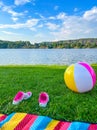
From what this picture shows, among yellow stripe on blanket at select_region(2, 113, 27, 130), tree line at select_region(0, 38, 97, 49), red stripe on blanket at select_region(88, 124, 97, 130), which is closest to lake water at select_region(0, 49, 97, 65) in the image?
yellow stripe on blanket at select_region(2, 113, 27, 130)

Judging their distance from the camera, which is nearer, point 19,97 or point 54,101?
point 54,101

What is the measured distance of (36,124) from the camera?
3555mm

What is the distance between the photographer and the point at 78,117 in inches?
147

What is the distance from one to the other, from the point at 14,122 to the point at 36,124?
15.3 inches

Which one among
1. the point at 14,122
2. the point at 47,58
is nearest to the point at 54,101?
the point at 14,122

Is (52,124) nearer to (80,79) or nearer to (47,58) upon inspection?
(80,79)

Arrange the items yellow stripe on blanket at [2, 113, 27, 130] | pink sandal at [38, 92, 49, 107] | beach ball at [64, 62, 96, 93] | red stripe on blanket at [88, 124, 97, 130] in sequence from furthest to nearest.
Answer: beach ball at [64, 62, 96, 93], pink sandal at [38, 92, 49, 107], yellow stripe on blanket at [2, 113, 27, 130], red stripe on blanket at [88, 124, 97, 130]

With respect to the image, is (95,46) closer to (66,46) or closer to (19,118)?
(66,46)

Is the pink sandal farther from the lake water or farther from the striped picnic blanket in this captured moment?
the lake water

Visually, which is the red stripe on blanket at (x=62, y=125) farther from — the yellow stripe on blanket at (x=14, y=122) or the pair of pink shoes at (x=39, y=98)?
the pair of pink shoes at (x=39, y=98)

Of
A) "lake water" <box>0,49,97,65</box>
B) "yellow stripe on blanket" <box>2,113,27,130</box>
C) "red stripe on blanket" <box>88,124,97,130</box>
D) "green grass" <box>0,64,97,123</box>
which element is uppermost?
"green grass" <box>0,64,97,123</box>

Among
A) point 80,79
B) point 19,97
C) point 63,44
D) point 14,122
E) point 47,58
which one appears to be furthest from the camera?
point 63,44

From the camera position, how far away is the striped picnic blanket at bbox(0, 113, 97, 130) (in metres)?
3.44

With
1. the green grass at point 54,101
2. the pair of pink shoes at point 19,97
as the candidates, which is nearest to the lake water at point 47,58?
the green grass at point 54,101
